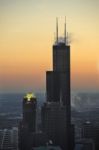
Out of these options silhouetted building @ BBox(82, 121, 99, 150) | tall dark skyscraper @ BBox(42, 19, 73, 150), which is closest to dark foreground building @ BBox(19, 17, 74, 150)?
tall dark skyscraper @ BBox(42, 19, 73, 150)

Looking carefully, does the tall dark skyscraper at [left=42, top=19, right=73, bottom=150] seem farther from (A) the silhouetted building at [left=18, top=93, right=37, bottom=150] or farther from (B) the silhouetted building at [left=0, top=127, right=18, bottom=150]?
(B) the silhouetted building at [left=0, top=127, right=18, bottom=150]

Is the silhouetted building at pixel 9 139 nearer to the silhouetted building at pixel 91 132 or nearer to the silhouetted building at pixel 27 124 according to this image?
the silhouetted building at pixel 27 124

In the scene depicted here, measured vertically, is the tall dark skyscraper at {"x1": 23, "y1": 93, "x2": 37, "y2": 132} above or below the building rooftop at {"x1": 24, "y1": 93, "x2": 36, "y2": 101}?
below

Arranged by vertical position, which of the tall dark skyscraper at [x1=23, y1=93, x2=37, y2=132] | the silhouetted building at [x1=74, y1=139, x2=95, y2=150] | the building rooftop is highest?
the building rooftop

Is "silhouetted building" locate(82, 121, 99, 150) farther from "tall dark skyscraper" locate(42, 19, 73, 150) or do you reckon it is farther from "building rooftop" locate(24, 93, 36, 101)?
"building rooftop" locate(24, 93, 36, 101)

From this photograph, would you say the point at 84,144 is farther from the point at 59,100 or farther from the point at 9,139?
the point at 9,139

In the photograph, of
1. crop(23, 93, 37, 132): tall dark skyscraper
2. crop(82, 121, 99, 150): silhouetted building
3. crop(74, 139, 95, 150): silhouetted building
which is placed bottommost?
crop(74, 139, 95, 150): silhouetted building

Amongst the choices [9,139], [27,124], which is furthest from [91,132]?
[9,139]

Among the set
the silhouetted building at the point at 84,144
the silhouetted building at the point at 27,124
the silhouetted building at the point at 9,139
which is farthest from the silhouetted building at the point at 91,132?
the silhouetted building at the point at 9,139

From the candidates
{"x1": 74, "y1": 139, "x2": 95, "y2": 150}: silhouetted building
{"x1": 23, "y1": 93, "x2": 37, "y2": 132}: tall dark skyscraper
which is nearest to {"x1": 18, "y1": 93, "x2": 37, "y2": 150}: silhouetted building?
{"x1": 23, "y1": 93, "x2": 37, "y2": 132}: tall dark skyscraper
